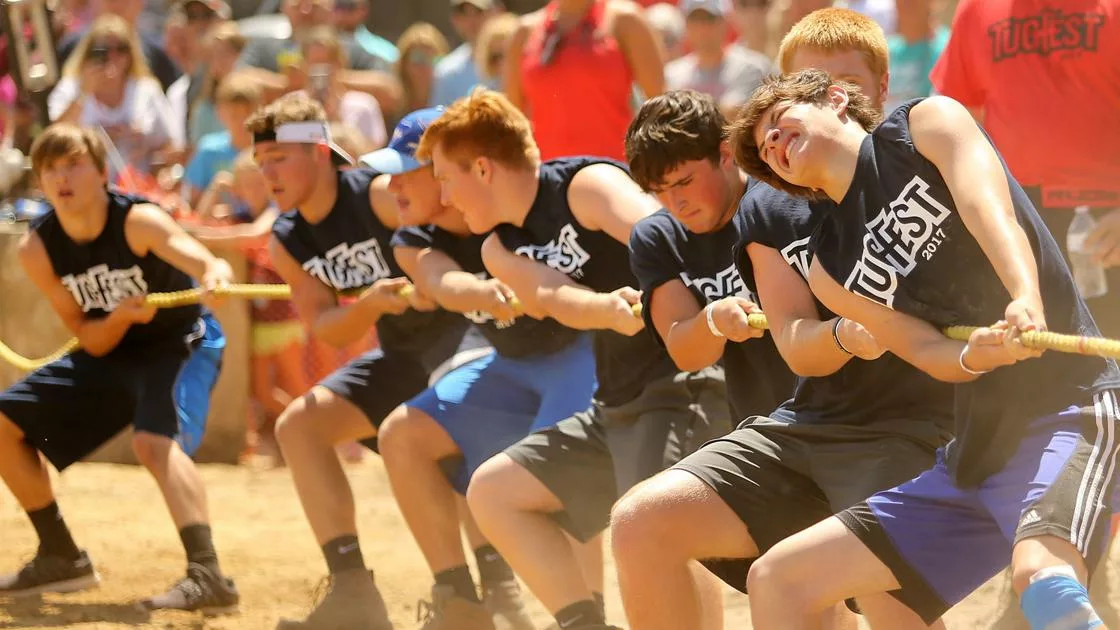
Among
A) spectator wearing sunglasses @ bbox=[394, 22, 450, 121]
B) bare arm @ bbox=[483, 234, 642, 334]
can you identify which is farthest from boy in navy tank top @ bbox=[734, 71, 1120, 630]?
spectator wearing sunglasses @ bbox=[394, 22, 450, 121]

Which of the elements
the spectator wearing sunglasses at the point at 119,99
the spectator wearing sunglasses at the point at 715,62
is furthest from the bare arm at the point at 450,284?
the spectator wearing sunglasses at the point at 119,99

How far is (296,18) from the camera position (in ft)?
30.0

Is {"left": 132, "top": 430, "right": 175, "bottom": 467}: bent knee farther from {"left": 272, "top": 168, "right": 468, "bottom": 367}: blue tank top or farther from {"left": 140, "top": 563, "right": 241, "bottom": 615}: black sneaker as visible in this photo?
{"left": 272, "top": 168, "right": 468, "bottom": 367}: blue tank top

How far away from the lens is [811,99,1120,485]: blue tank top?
2.94 meters

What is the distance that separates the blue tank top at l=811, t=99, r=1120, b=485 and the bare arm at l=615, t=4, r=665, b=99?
3674 mm

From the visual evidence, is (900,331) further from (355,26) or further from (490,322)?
(355,26)

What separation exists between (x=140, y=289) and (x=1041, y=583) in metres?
4.20

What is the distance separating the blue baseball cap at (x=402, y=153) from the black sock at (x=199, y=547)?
1586 millimetres

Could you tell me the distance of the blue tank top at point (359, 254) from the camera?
5559 millimetres

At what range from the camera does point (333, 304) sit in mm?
5715

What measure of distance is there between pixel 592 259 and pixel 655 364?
1.28ft

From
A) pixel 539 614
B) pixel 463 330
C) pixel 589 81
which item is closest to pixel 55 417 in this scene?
pixel 463 330

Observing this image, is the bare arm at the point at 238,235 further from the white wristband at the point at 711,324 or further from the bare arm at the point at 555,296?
the white wristband at the point at 711,324

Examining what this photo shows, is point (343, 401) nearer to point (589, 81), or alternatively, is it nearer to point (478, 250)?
point (478, 250)
